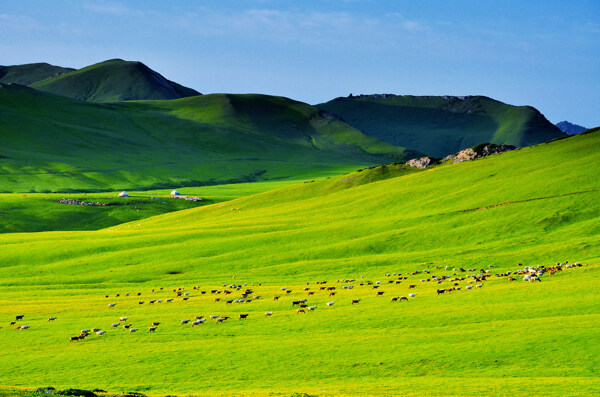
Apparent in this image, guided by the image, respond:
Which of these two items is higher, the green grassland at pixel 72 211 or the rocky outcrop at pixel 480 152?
the rocky outcrop at pixel 480 152

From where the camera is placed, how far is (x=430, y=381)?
28.0m

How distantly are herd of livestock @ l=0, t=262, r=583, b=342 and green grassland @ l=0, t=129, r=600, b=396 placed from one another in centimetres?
60

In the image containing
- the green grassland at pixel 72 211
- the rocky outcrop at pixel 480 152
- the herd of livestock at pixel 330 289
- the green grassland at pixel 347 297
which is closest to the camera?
the green grassland at pixel 347 297

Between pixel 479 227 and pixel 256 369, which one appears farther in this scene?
pixel 479 227

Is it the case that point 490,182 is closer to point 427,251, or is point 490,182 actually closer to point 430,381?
point 427,251

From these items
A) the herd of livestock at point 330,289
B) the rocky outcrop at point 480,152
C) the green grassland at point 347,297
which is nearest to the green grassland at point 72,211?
the green grassland at point 347,297

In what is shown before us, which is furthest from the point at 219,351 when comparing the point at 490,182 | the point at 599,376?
the point at 490,182

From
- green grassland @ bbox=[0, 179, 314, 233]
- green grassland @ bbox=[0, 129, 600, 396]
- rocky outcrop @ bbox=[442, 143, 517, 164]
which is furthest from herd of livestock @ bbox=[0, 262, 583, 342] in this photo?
green grassland @ bbox=[0, 179, 314, 233]

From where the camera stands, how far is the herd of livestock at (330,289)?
43.4m

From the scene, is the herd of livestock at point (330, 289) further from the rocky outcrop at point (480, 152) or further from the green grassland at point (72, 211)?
the green grassland at point (72, 211)

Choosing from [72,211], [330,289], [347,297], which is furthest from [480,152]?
[72,211]

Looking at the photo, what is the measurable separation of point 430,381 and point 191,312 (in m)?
23.6

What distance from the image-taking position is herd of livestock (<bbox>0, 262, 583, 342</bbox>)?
4338 cm

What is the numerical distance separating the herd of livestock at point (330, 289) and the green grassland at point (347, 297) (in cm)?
60
